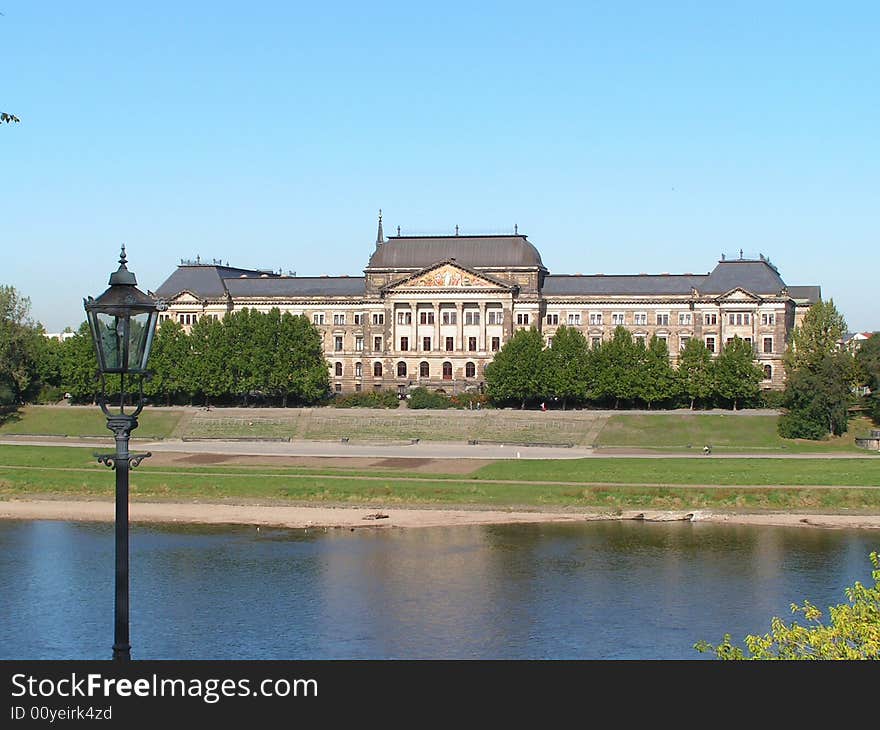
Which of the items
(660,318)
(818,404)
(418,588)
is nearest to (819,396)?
(818,404)

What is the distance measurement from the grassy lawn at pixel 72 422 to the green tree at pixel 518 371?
29130 mm

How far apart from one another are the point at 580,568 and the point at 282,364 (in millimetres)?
71239

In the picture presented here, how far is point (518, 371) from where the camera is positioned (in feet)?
383

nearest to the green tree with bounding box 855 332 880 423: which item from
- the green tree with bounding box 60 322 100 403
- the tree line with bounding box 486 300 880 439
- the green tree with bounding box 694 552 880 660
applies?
the tree line with bounding box 486 300 880 439

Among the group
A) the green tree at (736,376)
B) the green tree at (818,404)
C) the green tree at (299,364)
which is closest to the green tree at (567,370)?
the green tree at (736,376)

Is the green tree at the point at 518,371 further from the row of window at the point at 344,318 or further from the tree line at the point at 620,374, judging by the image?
the row of window at the point at 344,318

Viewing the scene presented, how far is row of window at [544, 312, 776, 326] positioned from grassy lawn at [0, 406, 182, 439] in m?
39.7

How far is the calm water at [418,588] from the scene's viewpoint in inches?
1624

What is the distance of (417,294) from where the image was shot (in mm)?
133625

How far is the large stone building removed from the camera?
130m
